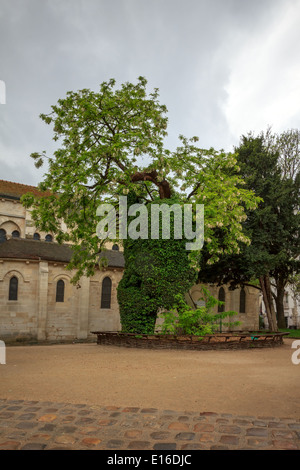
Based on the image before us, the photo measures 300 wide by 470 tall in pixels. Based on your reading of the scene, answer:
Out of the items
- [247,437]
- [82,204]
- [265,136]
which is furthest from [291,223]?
[247,437]

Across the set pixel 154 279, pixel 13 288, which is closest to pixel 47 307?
pixel 13 288

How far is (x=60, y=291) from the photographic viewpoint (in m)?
29.8

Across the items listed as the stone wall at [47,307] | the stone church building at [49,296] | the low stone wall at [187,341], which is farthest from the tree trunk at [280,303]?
the low stone wall at [187,341]

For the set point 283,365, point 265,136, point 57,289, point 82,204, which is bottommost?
point 283,365

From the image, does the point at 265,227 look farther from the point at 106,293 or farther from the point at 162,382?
the point at 162,382

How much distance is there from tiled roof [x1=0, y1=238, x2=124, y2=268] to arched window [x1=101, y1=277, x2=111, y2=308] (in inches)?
57.0

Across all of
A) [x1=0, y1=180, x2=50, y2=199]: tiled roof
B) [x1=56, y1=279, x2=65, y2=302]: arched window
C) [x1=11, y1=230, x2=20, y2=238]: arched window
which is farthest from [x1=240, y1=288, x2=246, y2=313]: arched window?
[x1=11, y1=230, x2=20, y2=238]: arched window

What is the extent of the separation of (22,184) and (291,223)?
2888cm

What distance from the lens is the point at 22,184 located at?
41906 mm

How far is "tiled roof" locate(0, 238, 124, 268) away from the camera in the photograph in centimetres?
2859

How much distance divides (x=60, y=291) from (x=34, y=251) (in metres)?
3.90

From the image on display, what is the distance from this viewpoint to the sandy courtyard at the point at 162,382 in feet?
21.9

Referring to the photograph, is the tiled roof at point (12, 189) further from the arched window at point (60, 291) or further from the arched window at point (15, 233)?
the arched window at point (60, 291)
